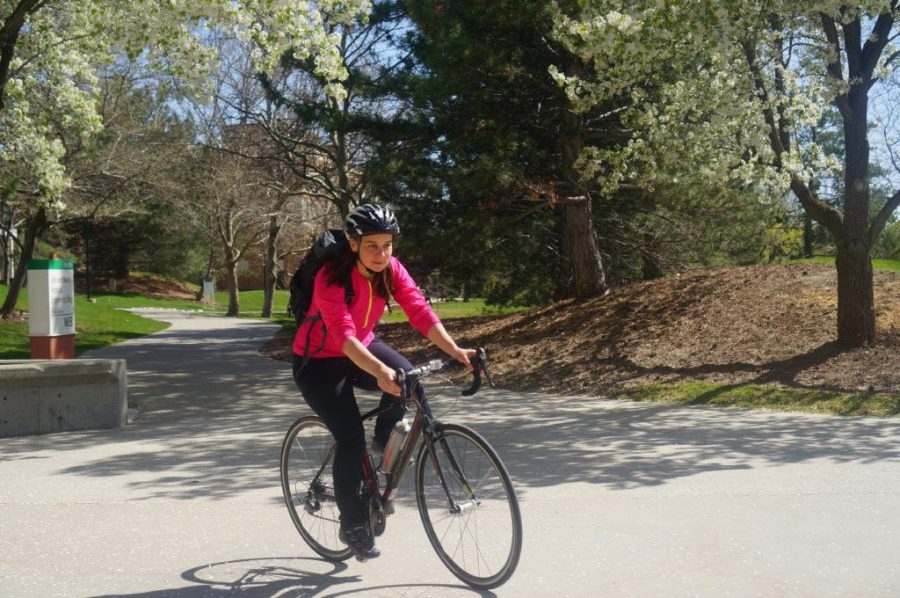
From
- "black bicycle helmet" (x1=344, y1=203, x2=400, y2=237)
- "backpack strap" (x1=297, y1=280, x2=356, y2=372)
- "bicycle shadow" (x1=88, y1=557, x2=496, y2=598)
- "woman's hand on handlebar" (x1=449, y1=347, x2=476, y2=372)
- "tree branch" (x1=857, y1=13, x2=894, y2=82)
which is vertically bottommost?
"bicycle shadow" (x1=88, y1=557, x2=496, y2=598)

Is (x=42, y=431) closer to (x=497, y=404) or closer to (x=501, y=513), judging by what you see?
(x=497, y=404)

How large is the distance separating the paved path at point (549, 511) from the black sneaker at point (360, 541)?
132 mm

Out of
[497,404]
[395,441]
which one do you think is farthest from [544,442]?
[395,441]

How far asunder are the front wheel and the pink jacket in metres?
0.62

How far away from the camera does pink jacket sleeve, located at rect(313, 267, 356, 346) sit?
4484mm

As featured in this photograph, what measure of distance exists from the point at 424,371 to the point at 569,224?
43.7 feet

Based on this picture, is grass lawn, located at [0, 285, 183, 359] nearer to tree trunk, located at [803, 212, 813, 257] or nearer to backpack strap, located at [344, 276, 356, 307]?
backpack strap, located at [344, 276, 356, 307]

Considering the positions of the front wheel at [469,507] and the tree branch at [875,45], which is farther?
the tree branch at [875,45]

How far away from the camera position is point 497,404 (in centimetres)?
1088

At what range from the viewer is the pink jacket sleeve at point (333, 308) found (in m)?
4.48

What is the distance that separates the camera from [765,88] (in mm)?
12898

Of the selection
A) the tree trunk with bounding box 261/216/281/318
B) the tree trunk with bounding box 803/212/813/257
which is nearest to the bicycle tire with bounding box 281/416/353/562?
the tree trunk with bounding box 261/216/281/318

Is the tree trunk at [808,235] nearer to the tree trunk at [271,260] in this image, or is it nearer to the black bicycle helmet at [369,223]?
the tree trunk at [271,260]

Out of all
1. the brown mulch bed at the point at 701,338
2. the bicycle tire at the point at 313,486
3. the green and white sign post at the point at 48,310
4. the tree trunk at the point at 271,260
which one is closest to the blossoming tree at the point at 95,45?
the green and white sign post at the point at 48,310
